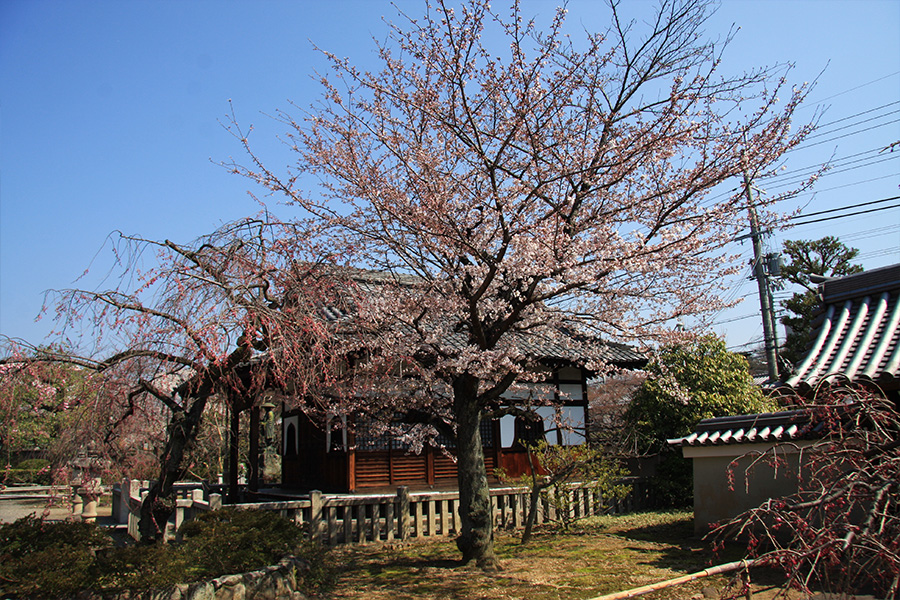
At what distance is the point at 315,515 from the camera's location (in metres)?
9.56

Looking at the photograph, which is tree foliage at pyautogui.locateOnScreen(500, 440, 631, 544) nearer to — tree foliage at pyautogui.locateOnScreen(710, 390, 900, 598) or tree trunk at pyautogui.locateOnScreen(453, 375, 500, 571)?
tree trunk at pyautogui.locateOnScreen(453, 375, 500, 571)

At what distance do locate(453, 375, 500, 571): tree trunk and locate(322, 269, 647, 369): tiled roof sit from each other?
80 cm

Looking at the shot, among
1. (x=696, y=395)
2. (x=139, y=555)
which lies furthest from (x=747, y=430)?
(x=139, y=555)

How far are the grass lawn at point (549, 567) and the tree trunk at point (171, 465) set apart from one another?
214 centimetres

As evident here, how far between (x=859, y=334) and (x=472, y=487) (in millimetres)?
4805

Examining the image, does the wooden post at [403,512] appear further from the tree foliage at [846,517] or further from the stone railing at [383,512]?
the tree foliage at [846,517]

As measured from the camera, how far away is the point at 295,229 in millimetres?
7492

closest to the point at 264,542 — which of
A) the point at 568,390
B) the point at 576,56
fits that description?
the point at 576,56

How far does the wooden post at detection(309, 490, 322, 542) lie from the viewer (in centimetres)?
946

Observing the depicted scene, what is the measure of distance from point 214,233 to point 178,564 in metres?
3.46

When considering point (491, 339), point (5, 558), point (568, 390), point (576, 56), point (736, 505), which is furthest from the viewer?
point (568, 390)

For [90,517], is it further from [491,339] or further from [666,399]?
[666,399]

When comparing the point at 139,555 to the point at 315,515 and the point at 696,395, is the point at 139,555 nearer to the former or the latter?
the point at 315,515

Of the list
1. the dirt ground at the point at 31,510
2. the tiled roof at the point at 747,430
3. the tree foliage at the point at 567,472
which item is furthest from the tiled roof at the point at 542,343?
the dirt ground at the point at 31,510
